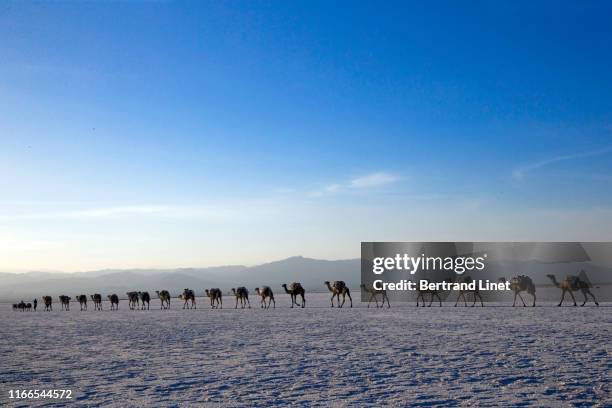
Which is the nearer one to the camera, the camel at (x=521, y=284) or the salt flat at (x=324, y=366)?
the salt flat at (x=324, y=366)

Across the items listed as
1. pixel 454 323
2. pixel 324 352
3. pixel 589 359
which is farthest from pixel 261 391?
pixel 454 323

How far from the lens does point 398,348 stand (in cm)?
1367

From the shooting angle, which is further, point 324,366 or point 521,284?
point 521,284

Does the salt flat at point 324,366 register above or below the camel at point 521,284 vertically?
below

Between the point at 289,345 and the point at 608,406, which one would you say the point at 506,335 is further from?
the point at 608,406

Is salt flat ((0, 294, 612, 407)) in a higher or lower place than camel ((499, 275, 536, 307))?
lower

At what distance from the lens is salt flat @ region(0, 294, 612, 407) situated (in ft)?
27.5

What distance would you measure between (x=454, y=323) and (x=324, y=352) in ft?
30.5

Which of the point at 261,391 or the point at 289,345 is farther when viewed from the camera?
the point at 289,345

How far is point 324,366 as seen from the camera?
1109 centimetres

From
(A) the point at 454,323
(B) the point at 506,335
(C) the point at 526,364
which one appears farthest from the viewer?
(A) the point at 454,323

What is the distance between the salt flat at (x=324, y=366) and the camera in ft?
27.5

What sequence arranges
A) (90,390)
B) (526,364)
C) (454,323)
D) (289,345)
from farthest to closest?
1. (454,323)
2. (289,345)
3. (526,364)
4. (90,390)

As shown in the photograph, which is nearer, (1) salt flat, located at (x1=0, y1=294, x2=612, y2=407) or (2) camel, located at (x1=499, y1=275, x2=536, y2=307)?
(1) salt flat, located at (x1=0, y1=294, x2=612, y2=407)
